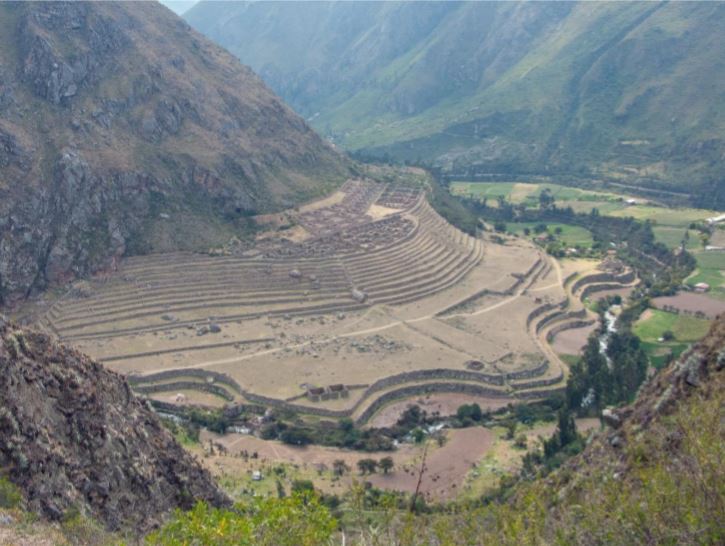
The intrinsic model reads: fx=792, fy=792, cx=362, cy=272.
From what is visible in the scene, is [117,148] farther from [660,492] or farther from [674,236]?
[674,236]

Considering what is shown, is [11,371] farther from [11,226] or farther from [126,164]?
[126,164]

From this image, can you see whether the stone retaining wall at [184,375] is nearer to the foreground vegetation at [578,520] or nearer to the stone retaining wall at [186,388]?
the stone retaining wall at [186,388]

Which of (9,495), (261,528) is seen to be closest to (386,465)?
(9,495)

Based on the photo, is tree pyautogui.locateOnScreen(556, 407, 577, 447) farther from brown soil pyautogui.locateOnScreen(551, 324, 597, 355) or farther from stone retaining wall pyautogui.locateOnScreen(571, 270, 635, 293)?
stone retaining wall pyautogui.locateOnScreen(571, 270, 635, 293)

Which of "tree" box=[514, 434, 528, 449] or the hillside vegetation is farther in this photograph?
"tree" box=[514, 434, 528, 449]

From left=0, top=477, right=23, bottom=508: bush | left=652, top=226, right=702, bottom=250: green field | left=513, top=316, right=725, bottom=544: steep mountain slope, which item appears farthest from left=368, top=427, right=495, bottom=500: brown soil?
left=652, top=226, right=702, bottom=250: green field

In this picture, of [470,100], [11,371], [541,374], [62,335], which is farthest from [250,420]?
[470,100]

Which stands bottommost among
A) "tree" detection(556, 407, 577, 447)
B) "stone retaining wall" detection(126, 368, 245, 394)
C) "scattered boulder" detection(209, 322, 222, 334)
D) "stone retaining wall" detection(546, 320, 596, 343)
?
"stone retaining wall" detection(126, 368, 245, 394)
